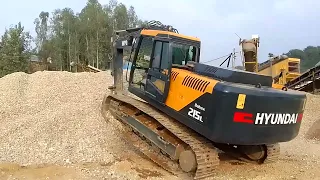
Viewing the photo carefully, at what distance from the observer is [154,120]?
21.9ft

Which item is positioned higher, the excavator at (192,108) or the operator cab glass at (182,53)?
the operator cab glass at (182,53)

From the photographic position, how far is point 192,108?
5.54 metres

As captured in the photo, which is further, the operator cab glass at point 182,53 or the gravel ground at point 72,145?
the operator cab glass at point 182,53

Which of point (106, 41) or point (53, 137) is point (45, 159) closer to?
point (53, 137)

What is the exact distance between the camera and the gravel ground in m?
5.84

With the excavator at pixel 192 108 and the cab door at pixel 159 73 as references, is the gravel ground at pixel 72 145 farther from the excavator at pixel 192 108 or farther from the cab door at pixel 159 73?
the cab door at pixel 159 73

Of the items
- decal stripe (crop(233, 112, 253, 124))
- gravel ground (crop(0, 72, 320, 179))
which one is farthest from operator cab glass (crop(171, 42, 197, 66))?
gravel ground (crop(0, 72, 320, 179))

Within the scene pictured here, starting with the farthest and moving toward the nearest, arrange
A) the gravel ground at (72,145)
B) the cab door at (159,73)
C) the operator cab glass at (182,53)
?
the operator cab glass at (182,53) < the cab door at (159,73) < the gravel ground at (72,145)

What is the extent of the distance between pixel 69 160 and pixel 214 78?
280 centimetres

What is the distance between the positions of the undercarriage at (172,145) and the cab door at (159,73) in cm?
38

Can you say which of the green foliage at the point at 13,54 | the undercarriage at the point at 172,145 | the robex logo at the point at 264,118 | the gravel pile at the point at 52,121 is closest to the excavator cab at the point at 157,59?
the undercarriage at the point at 172,145

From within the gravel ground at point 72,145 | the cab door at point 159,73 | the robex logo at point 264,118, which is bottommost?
the gravel ground at point 72,145

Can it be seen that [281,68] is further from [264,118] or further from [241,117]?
[241,117]

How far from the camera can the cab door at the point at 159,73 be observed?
612cm
